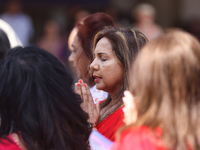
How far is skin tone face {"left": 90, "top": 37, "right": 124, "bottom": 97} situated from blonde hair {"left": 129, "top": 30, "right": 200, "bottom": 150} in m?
0.78

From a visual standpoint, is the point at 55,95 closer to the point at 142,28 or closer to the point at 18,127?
the point at 18,127

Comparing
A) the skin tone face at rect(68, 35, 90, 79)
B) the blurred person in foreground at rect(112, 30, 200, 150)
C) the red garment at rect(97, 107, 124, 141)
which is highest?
the blurred person in foreground at rect(112, 30, 200, 150)

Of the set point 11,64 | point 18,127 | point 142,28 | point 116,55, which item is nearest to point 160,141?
point 18,127

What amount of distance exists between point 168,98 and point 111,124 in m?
0.75

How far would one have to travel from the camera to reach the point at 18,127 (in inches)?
58.6

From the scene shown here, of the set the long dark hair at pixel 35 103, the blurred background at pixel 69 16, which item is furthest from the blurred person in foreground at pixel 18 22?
the long dark hair at pixel 35 103

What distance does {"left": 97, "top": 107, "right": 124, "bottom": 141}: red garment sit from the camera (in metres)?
1.89

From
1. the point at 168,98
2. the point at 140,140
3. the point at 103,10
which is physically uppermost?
the point at 168,98

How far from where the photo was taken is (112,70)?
2090mm

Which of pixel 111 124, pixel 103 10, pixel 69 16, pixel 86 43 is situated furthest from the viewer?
pixel 103 10

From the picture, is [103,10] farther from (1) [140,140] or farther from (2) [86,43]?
(1) [140,140]

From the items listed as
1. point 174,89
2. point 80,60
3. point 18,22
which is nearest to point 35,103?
point 174,89

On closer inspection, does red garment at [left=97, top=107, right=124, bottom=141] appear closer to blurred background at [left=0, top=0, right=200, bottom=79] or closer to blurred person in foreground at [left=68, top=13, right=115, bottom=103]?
blurred person in foreground at [left=68, top=13, right=115, bottom=103]

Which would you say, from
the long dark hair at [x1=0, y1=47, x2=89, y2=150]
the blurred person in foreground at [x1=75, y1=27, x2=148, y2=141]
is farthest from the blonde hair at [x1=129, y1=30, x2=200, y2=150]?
the blurred person in foreground at [x1=75, y1=27, x2=148, y2=141]
